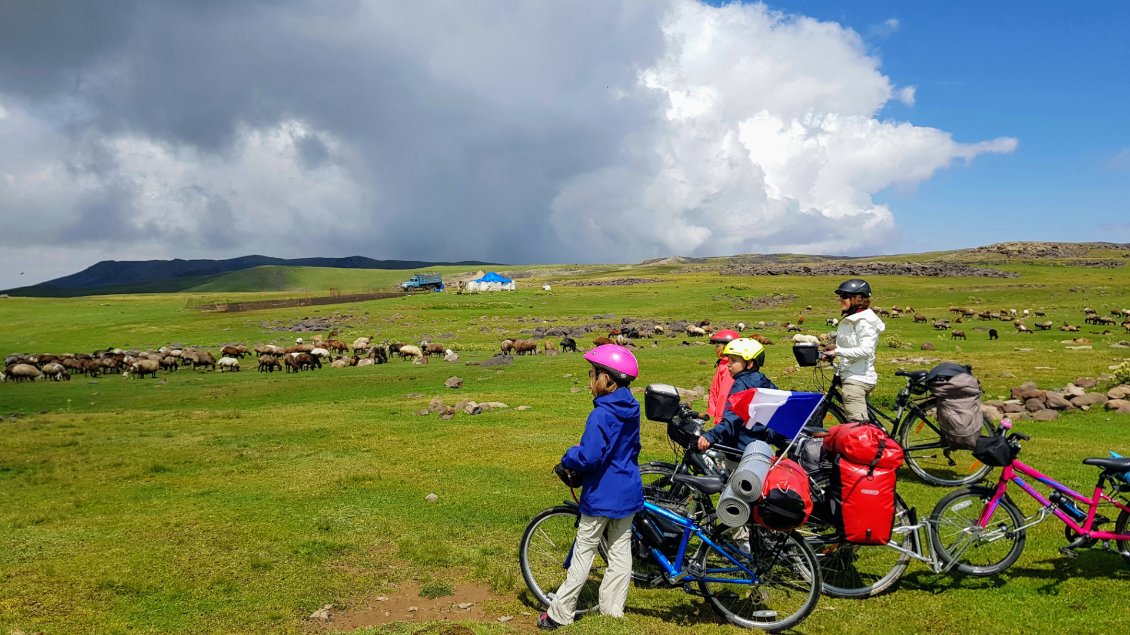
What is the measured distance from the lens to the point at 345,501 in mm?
11492

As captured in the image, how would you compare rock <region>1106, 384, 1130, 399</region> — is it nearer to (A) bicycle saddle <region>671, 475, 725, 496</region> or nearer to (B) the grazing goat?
(A) bicycle saddle <region>671, 475, 725, 496</region>

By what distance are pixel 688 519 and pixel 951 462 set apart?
679 cm

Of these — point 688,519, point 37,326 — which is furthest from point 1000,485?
point 37,326

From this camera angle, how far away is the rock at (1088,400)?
16875 millimetres

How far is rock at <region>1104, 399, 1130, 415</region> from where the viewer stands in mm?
16250

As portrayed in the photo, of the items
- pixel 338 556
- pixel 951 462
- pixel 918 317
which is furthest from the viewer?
pixel 918 317

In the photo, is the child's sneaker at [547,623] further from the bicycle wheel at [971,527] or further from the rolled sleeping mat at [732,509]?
the bicycle wheel at [971,527]

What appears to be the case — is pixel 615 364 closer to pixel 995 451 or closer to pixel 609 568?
pixel 609 568

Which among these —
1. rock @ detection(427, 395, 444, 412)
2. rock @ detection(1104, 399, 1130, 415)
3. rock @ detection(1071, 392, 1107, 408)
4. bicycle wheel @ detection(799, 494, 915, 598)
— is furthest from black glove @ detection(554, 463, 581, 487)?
rock @ detection(1104, 399, 1130, 415)

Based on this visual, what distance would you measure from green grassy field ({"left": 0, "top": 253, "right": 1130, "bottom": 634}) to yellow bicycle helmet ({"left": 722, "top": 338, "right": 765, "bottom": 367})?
10.4 feet

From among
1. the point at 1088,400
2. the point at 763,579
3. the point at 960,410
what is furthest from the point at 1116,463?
the point at 1088,400

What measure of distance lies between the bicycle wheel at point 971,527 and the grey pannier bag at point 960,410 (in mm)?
868

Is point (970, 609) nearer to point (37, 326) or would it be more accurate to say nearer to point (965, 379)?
point (965, 379)

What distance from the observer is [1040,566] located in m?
7.37
